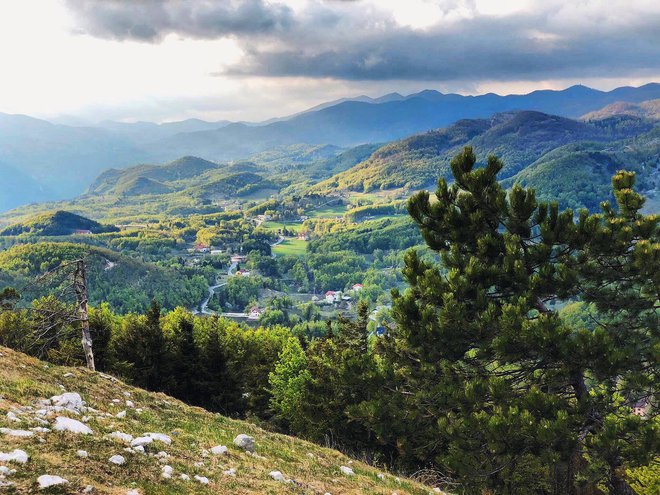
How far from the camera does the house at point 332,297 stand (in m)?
179

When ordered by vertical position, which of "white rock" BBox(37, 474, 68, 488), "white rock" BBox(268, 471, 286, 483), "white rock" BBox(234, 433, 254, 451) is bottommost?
"white rock" BBox(234, 433, 254, 451)

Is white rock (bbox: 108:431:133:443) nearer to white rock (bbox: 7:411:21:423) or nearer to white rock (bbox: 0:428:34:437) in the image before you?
white rock (bbox: 0:428:34:437)

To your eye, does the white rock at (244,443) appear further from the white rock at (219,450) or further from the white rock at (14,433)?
the white rock at (14,433)

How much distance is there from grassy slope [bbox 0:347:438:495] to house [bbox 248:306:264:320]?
13478cm

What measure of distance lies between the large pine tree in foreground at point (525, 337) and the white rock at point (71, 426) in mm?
9757

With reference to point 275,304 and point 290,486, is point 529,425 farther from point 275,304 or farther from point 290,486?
point 275,304

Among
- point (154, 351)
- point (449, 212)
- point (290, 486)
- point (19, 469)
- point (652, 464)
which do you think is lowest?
point (154, 351)

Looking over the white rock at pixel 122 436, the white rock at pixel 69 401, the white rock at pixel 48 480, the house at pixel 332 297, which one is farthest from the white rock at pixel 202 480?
the house at pixel 332 297

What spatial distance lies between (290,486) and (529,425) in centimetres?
731

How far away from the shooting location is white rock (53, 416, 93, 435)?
840cm

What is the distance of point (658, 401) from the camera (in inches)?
508

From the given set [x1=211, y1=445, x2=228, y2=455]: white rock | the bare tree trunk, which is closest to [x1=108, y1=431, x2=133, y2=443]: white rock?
[x1=211, y1=445, x2=228, y2=455]: white rock

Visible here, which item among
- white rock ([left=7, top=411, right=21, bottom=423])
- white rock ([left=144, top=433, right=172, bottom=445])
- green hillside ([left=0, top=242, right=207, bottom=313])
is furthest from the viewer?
green hillside ([left=0, top=242, right=207, bottom=313])

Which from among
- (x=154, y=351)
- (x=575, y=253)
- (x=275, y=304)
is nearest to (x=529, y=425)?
(x=575, y=253)
